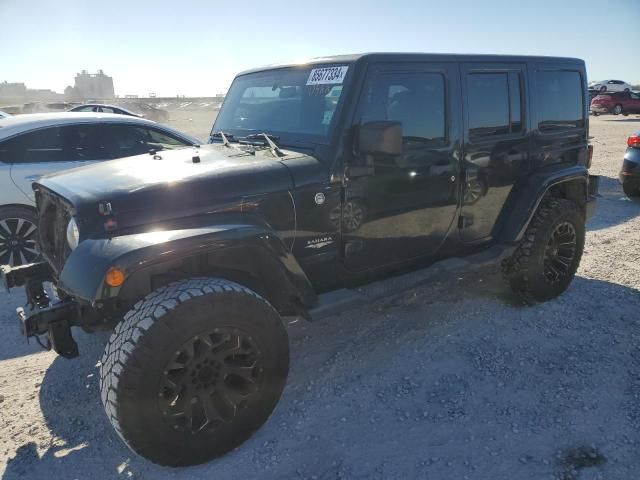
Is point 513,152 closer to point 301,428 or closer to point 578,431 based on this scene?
point 578,431

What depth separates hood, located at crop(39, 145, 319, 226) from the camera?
8.48 ft

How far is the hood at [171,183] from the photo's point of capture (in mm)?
2586

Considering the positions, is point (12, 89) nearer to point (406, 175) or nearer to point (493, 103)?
point (493, 103)

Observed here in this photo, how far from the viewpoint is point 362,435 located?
9.37ft

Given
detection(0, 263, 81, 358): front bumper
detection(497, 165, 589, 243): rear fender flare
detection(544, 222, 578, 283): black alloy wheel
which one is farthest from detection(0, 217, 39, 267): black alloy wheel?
detection(544, 222, 578, 283): black alloy wheel

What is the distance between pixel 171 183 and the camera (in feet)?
8.91

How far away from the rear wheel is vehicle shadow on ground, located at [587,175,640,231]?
7.11 metres

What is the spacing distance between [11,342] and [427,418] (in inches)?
131

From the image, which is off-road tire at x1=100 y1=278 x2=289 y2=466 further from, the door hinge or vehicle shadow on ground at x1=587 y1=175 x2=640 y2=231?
vehicle shadow on ground at x1=587 y1=175 x2=640 y2=231

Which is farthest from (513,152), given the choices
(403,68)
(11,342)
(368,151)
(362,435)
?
(11,342)

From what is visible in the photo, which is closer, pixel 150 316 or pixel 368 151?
pixel 150 316

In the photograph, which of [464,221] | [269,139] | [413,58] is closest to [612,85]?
[464,221]

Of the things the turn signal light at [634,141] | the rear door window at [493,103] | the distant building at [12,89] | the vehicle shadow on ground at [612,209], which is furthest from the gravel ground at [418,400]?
the distant building at [12,89]

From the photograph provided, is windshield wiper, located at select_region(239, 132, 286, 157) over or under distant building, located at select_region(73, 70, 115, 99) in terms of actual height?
under
